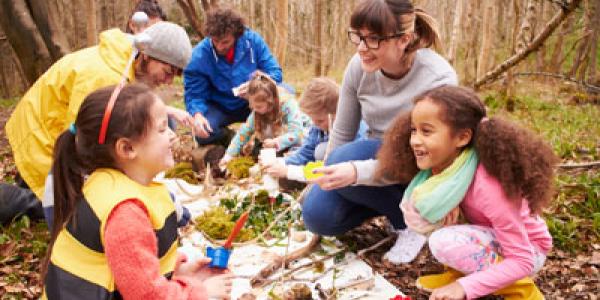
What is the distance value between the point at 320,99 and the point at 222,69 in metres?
1.65

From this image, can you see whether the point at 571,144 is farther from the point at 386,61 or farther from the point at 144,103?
the point at 144,103

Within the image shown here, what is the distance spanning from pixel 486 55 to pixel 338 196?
7929 millimetres

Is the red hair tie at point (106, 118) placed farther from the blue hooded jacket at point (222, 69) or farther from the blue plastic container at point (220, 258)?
the blue hooded jacket at point (222, 69)

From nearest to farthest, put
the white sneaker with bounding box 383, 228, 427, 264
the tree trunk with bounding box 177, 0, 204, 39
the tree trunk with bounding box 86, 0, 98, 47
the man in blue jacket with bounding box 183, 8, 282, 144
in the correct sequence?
the white sneaker with bounding box 383, 228, 427, 264 → the man in blue jacket with bounding box 183, 8, 282, 144 → the tree trunk with bounding box 177, 0, 204, 39 → the tree trunk with bounding box 86, 0, 98, 47

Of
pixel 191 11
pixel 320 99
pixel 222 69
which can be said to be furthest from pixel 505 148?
pixel 191 11

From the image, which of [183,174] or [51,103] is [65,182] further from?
[183,174]

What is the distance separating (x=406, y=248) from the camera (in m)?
2.52

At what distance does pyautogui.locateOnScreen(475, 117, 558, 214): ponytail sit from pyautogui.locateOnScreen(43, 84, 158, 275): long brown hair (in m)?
1.21

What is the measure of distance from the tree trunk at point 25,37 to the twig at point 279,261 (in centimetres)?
377

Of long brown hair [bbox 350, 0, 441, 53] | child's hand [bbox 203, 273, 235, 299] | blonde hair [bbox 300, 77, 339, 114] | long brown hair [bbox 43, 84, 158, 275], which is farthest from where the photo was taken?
blonde hair [bbox 300, 77, 339, 114]

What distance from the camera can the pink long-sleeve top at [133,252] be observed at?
57.0 inches

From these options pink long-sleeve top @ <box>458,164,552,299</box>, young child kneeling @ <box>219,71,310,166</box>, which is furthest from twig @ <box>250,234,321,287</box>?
young child kneeling @ <box>219,71,310,166</box>

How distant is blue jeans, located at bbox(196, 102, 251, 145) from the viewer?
4.79 meters

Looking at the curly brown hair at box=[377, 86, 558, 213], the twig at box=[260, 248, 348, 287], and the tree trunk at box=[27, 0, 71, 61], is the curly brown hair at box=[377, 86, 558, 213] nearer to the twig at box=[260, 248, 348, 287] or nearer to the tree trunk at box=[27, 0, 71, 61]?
the twig at box=[260, 248, 348, 287]
